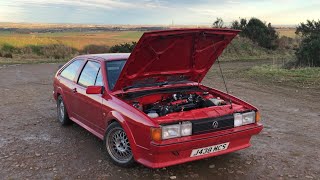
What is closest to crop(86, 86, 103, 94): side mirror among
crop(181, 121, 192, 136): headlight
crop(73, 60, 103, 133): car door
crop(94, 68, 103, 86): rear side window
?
crop(73, 60, 103, 133): car door

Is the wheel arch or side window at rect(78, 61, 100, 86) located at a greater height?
side window at rect(78, 61, 100, 86)

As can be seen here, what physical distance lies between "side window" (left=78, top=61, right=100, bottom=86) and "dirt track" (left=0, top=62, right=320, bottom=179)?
3.34 feet

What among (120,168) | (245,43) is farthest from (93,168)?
(245,43)

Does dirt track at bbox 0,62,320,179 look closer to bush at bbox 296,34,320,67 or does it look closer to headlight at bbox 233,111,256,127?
headlight at bbox 233,111,256,127

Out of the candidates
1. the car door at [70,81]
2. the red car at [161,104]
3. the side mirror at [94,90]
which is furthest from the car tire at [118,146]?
the car door at [70,81]

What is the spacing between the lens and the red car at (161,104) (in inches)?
189

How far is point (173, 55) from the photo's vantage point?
5.89 meters

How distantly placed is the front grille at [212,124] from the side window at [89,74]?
7.11 ft

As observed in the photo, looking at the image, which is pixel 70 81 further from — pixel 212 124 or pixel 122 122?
pixel 212 124

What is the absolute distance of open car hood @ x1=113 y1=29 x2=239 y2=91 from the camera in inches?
208

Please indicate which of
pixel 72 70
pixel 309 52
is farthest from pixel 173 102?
pixel 309 52

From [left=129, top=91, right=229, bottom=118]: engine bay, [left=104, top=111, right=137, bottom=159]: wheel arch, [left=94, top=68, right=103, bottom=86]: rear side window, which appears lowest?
[left=104, top=111, right=137, bottom=159]: wheel arch

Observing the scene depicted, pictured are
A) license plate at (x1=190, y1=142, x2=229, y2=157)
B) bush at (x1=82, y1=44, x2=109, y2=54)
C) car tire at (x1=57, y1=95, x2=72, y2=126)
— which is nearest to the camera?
license plate at (x1=190, y1=142, x2=229, y2=157)

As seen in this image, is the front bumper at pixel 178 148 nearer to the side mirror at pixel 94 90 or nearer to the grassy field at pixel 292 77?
the side mirror at pixel 94 90
